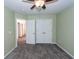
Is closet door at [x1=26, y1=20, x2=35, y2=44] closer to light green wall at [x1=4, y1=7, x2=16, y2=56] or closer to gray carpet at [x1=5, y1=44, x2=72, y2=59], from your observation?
gray carpet at [x1=5, y1=44, x2=72, y2=59]

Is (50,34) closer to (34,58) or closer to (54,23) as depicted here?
(54,23)

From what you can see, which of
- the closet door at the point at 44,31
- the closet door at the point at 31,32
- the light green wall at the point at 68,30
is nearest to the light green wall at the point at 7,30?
the closet door at the point at 31,32

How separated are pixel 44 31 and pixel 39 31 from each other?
0.40 metres

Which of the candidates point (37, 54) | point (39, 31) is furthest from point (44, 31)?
point (37, 54)

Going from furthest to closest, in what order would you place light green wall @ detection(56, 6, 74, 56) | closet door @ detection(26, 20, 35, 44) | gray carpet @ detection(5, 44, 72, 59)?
1. closet door @ detection(26, 20, 35, 44)
2. gray carpet @ detection(5, 44, 72, 59)
3. light green wall @ detection(56, 6, 74, 56)

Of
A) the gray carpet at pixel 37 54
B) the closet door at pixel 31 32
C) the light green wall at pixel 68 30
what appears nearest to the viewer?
the light green wall at pixel 68 30

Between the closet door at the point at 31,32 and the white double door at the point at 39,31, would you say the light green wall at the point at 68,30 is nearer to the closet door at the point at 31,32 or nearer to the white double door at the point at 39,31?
the white double door at the point at 39,31

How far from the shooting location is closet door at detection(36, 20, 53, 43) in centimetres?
798

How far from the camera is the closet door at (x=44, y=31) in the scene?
314 inches

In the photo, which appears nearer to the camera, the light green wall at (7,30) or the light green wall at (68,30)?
the light green wall at (68,30)

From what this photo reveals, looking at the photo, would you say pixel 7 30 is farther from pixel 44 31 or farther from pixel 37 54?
pixel 44 31

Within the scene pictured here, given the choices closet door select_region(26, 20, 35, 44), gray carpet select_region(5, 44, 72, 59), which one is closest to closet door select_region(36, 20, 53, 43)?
closet door select_region(26, 20, 35, 44)
